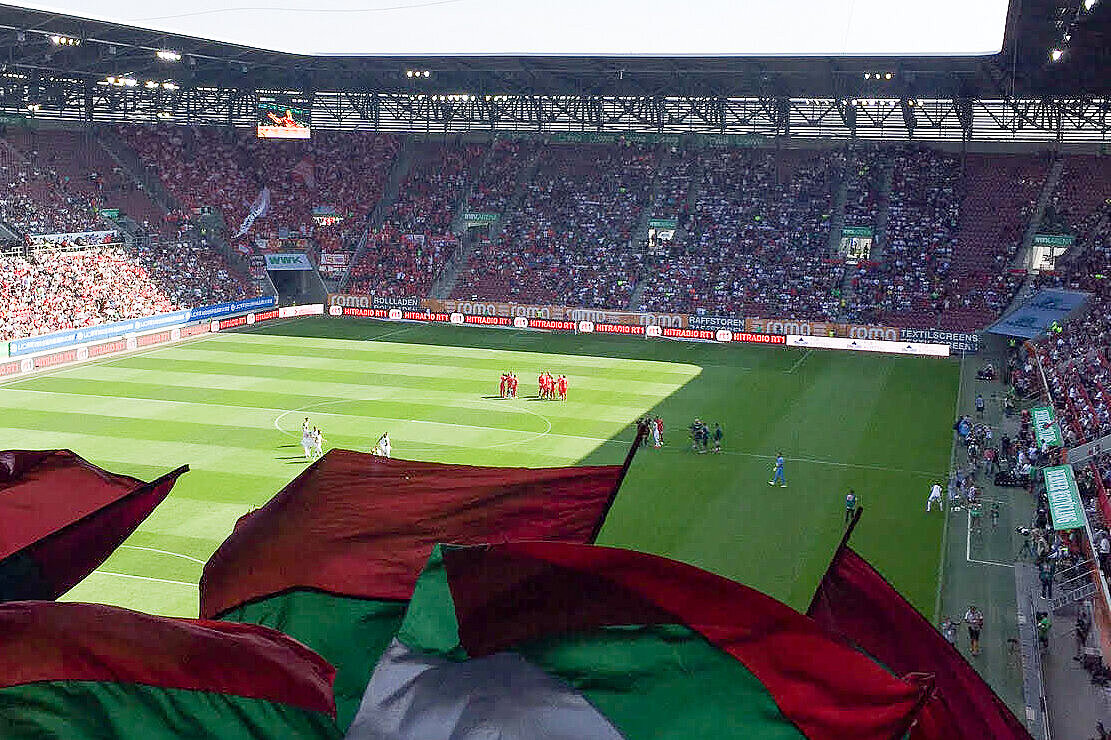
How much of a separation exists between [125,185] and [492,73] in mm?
26203

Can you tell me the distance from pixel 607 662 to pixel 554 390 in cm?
4161

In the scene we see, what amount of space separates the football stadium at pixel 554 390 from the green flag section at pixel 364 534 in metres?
0.03

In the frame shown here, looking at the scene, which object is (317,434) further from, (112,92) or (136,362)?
(112,92)

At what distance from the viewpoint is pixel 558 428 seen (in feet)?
132

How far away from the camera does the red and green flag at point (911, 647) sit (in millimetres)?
4750

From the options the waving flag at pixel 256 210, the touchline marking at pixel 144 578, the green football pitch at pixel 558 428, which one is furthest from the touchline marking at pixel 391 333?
the touchline marking at pixel 144 578

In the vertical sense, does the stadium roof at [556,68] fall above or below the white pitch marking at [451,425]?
above

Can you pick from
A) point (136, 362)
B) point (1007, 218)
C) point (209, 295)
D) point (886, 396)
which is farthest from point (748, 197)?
point (136, 362)

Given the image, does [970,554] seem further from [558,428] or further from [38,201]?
[38,201]

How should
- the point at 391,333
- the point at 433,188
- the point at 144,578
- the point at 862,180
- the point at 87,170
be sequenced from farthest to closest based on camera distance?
1. the point at 433,188
2. the point at 87,170
3. the point at 862,180
4. the point at 391,333
5. the point at 144,578

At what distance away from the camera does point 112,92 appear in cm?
7431

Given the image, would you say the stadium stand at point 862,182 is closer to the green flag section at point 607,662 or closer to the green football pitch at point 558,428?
the green football pitch at point 558,428

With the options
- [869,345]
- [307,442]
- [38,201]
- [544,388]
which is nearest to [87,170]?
[38,201]

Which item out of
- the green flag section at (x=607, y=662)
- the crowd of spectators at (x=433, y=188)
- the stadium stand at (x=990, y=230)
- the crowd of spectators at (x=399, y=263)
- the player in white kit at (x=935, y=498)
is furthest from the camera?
the crowd of spectators at (x=433, y=188)
